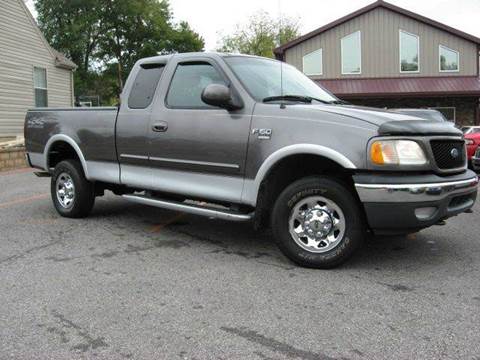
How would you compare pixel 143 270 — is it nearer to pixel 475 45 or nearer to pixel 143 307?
pixel 143 307

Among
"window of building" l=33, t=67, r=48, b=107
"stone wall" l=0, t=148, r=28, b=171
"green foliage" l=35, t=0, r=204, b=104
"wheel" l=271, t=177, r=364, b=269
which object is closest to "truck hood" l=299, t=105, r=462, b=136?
"wheel" l=271, t=177, r=364, b=269

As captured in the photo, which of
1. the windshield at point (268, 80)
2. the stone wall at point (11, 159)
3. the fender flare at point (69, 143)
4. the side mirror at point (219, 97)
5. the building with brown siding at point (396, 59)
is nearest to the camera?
the side mirror at point (219, 97)

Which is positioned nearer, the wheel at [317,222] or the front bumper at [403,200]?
the front bumper at [403,200]

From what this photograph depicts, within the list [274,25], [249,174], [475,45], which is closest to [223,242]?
[249,174]

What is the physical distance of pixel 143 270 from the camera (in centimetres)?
464

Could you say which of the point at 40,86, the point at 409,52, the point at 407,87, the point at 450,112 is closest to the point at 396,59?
the point at 409,52

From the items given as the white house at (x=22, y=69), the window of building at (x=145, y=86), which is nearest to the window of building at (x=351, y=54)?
the white house at (x=22, y=69)

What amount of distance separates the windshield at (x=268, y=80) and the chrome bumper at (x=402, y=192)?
1.43 metres

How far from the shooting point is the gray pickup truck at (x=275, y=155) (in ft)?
14.0

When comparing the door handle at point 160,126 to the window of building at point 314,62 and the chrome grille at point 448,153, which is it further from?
the window of building at point 314,62

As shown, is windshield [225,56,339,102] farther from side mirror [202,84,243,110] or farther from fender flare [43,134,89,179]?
fender flare [43,134,89,179]

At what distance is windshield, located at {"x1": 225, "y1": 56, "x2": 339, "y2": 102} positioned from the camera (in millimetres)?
5207

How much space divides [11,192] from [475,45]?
23.0m

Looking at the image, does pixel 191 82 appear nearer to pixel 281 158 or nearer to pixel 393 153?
pixel 281 158
